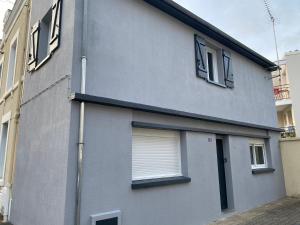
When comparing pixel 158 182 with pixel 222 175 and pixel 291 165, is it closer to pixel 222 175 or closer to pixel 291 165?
pixel 222 175

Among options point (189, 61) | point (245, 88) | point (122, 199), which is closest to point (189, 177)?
point (122, 199)

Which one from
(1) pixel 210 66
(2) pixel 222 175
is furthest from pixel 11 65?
(2) pixel 222 175

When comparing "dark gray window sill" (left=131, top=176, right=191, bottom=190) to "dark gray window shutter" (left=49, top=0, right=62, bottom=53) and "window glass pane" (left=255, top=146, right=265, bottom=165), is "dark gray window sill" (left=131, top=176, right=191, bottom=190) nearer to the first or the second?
"dark gray window shutter" (left=49, top=0, right=62, bottom=53)

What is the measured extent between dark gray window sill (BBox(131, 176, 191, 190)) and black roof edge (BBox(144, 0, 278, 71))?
470 cm

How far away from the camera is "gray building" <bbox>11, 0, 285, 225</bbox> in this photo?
487 cm

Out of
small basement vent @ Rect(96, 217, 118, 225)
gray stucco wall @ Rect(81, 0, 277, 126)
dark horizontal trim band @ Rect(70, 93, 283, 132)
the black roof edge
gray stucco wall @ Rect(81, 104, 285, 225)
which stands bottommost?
small basement vent @ Rect(96, 217, 118, 225)

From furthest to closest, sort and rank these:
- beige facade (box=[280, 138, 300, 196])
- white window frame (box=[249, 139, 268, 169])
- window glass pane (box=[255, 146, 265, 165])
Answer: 1. beige facade (box=[280, 138, 300, 196])
2. window glass pane (box=[255, 146, 265, 165])
3. white window frame (box=[249, 139, 268, 169])

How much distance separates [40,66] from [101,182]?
3.61m

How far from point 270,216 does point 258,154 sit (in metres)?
3.62

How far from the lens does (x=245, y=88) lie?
10.6 meters

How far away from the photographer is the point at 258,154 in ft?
35.9

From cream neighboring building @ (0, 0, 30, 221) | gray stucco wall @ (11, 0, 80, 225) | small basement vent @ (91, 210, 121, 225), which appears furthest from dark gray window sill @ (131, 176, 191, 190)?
cream neighboring building @ (0, 0, 30, 221)

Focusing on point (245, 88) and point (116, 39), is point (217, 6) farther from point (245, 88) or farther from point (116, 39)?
point (116, 39)

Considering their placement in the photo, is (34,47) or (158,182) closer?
(158,182)
